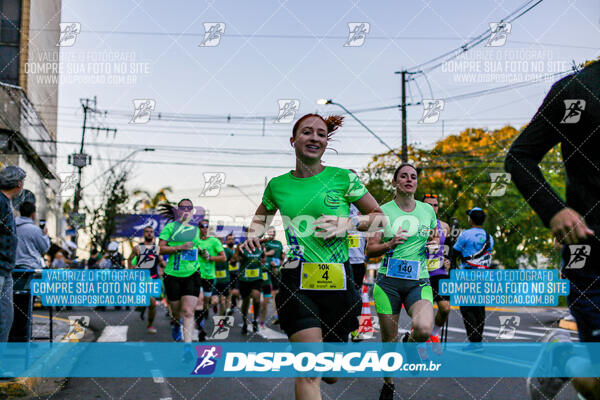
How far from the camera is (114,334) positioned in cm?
1177

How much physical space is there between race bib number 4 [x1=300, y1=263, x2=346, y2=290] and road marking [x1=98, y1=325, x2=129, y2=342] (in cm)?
759

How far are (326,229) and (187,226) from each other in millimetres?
5475

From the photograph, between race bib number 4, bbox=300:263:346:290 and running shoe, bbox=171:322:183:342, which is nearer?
race bib number 4, bbox=300:263:346:290

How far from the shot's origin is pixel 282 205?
4.15 metres

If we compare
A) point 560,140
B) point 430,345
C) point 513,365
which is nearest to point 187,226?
point 430,345

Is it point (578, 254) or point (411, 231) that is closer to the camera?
point (578, 254)

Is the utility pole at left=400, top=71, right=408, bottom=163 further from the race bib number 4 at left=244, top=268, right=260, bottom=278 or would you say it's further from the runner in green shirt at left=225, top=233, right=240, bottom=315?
the race bib number 4 at left=244, top=268, right=260, bottom=278

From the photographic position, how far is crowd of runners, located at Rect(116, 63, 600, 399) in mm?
2281

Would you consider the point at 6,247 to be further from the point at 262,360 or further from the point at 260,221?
the point at 260,221

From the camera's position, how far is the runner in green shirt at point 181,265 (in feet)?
27.9

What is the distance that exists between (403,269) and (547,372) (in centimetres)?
356

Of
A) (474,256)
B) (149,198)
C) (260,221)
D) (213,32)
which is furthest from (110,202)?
(260,221)

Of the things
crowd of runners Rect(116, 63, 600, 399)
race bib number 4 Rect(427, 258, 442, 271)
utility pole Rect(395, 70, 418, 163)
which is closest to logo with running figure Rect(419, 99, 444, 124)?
crowd of runners Rect(116, 63, 600, 399)

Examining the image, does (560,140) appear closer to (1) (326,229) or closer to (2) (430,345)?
(1) (326,229)
